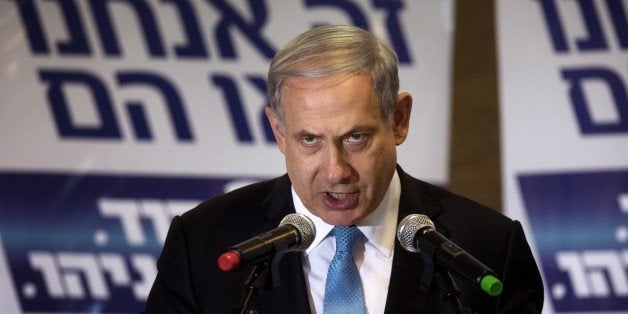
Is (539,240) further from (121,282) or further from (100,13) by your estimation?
(100,13)

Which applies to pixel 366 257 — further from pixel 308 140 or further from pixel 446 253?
pixel 446 253

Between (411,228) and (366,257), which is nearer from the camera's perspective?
(411,228)

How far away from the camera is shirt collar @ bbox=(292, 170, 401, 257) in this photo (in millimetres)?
2592

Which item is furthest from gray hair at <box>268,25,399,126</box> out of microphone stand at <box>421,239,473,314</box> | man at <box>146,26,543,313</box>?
microphone stand at <box>421,239,473,314</box>

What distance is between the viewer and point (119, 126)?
446 centimetres

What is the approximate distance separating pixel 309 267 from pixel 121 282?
201cm

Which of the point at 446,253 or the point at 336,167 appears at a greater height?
the point at 336,167

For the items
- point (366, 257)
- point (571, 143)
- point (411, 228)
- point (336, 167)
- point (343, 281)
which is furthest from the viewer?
point (571, 143)

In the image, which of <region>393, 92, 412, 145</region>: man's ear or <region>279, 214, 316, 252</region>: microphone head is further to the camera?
<region>393, 92, 412, 145</region>: man's ear

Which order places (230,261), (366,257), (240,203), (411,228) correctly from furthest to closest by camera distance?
1. (240,203)
2. (366,257)
3. (411,228)
4. (230,261)

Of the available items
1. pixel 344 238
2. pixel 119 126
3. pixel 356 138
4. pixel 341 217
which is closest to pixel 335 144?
pixel 356 138

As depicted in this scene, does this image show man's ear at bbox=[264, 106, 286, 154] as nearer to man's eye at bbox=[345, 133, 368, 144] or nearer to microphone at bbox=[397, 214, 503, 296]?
man's eye at bbox=[345, 133, 368, 144]

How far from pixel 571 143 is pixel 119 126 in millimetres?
1776

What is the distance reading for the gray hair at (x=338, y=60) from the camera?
7.98 ft
